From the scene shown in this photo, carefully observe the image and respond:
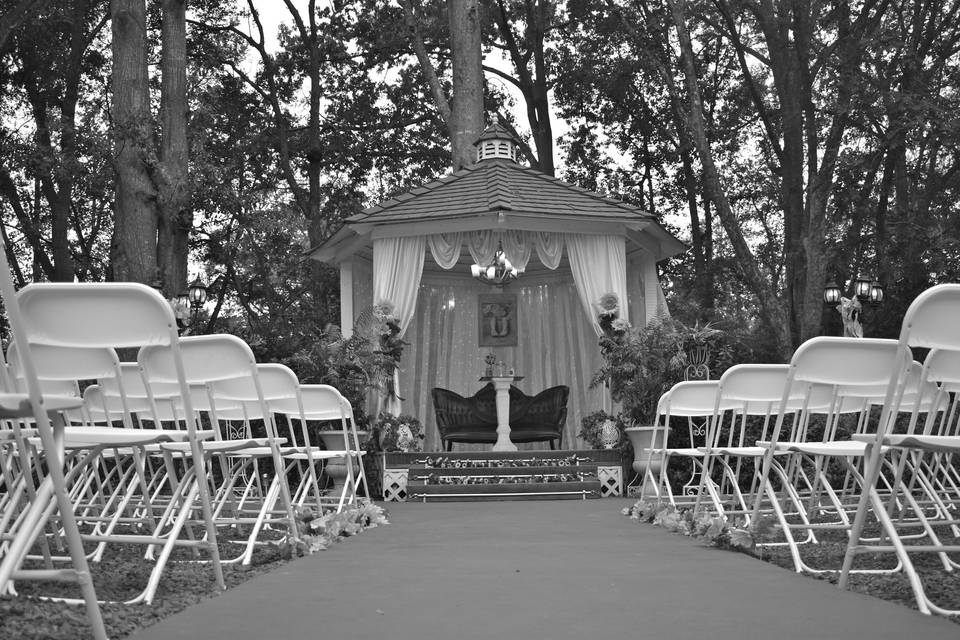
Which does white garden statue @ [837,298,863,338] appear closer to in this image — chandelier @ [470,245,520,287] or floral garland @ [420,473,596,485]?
floral garland @ [420,473,596,485]

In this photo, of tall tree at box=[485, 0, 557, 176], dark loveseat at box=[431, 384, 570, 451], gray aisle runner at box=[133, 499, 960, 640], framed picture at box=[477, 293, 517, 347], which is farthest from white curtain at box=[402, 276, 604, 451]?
gray aisle runner at box=[133, 499, 960, 640]

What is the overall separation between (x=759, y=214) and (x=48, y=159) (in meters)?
15.4

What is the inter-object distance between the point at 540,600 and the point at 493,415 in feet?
38.3

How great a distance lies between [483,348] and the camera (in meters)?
16.2

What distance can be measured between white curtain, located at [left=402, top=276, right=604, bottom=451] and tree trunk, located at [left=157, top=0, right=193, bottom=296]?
12.7ft

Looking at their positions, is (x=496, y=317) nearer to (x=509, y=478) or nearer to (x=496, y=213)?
(x=496, y=213)

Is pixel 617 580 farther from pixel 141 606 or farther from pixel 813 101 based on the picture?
pixel 813 101

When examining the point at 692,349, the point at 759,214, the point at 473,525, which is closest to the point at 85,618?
the point at 473,525

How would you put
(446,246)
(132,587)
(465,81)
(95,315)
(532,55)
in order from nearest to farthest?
(95,315)
(132,587)
(446,246)
(465,81)
(532,55)

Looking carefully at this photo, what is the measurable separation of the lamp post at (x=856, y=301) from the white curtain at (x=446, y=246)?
5243 mm

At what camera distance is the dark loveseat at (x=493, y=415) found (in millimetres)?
13789

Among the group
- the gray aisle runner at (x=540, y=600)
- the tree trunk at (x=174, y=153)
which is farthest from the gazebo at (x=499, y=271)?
the gray aisle runner at (x=540, y=600)

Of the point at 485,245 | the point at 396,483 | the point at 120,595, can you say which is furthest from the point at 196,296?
the point at 120,595

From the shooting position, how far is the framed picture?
1608 cm
